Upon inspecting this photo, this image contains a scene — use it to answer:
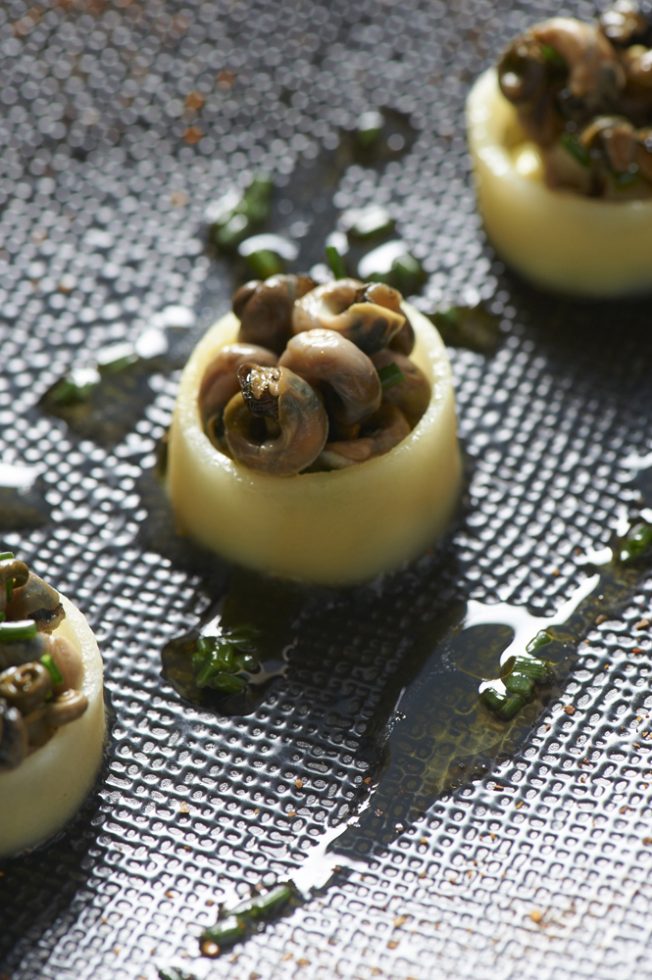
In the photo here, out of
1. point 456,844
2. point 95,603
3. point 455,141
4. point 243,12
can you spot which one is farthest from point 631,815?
point 243,12

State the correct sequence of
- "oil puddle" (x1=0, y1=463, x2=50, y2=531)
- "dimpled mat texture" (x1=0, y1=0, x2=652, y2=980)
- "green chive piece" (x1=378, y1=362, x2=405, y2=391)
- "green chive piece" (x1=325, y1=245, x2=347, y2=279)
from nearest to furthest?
"dimpled mat texture" (x1=0, y1=0, x2=652, y2=980), "green chive piece" (x1=378, y1=362, x2=405, y2=391), "green chive piece" (x1=325, y1=245, x2=347, y2=279), "oil puddle" (x1=0, y1=463, x2=50, y2=531)

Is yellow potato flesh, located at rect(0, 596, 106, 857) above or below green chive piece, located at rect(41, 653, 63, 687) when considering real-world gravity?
below

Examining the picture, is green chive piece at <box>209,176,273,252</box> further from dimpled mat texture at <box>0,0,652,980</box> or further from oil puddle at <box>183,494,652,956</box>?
oil puddle at <box>183,494,652,956</box>

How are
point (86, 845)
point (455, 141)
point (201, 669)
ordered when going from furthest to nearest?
point (455, 141) < point (201, 669) < point (86, 845)

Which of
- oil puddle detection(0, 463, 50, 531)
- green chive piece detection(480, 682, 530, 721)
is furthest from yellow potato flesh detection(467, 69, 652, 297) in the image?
oil puddle detection(0, 463, 50, 531)

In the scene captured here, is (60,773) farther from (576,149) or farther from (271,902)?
(576,149)

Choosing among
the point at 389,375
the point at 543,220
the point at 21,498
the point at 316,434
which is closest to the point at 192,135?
the point at 543,220

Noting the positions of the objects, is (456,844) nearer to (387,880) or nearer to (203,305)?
(387,880)
